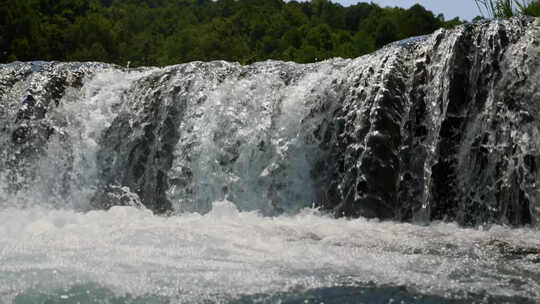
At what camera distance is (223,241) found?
492cm

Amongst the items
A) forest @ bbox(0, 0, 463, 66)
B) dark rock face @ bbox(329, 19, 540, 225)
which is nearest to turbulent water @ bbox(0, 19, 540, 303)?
dark rock face @ bbox(329, 19, 540, 225)

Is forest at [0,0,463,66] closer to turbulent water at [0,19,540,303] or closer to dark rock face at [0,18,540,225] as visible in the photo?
dark rock face at [0,18,540,225]

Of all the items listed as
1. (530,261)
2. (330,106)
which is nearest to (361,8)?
(330,106)

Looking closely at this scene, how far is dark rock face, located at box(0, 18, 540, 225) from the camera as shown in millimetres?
6023

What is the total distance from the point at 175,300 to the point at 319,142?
408 cm

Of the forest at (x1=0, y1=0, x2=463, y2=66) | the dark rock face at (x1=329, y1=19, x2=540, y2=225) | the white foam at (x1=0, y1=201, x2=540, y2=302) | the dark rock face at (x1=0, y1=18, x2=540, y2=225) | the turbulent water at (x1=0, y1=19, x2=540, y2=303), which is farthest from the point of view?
the forest at (x1=0, y1=0, x2=463, y2=66)

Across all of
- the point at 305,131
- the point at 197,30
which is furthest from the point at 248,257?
the point at 197,30

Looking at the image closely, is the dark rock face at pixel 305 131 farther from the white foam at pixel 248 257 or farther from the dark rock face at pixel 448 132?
the white foam at pixel 248 257

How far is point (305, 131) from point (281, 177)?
63 centimetres

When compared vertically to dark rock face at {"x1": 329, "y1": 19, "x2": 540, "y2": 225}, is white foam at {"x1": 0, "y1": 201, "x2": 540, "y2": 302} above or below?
below

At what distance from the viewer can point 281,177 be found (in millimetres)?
7172

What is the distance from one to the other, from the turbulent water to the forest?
809cm

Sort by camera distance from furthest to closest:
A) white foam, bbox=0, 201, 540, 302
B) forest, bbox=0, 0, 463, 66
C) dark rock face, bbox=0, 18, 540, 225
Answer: forest, bbox=0, 0, 463, 66 → dark rock face, bbox=0, 18, 540, 225 → white foam, bbox=0, 201, 540, 302

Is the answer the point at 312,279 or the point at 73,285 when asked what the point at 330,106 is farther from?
Answer: the point at 73,285
